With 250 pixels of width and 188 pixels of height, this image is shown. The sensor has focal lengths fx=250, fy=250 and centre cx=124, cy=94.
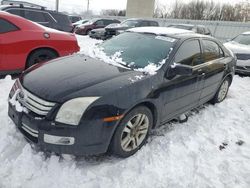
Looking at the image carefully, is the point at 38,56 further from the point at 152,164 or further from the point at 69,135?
the point at 152,164

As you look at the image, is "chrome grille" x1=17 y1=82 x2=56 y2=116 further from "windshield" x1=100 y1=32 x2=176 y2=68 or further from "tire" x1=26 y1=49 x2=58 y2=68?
"tire" x1=26 y1=49 x2=58 y2=68

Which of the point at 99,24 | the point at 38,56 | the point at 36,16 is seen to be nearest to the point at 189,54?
the point at 38,56

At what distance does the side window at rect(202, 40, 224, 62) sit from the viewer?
4.39m

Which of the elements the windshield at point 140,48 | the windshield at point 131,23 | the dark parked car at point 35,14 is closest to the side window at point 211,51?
the windshield at point 140,48

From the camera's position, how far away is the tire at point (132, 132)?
291 cm

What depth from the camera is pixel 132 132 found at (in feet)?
10.3

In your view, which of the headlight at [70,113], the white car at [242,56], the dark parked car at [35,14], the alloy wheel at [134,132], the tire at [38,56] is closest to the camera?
the headlight at [70,113]

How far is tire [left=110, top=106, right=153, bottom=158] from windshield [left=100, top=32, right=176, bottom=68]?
726 millimetres

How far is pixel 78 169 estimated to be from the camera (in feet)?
9.29

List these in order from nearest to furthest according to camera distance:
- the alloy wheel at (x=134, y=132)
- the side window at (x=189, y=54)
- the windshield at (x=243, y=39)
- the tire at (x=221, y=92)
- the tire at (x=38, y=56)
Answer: the alloy wheel at (x=134, y=132) → the side window at (x=189, y=54) → the tire at (x=221, y=92) → the tire at (x=38, y=56) → the windshield at (x=243, y=39)

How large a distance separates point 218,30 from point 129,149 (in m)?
23.4

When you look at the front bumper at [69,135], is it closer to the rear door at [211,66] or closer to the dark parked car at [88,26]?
the rear door at [211,66]

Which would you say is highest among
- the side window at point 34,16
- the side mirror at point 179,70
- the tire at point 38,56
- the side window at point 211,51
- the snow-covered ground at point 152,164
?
the side window at point 34,16

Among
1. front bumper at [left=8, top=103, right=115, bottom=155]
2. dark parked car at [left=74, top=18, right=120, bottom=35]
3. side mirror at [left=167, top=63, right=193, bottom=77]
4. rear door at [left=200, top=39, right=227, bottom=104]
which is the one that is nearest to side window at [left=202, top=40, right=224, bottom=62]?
rear door at [left=200, top=39, right=227, bottom=104]
